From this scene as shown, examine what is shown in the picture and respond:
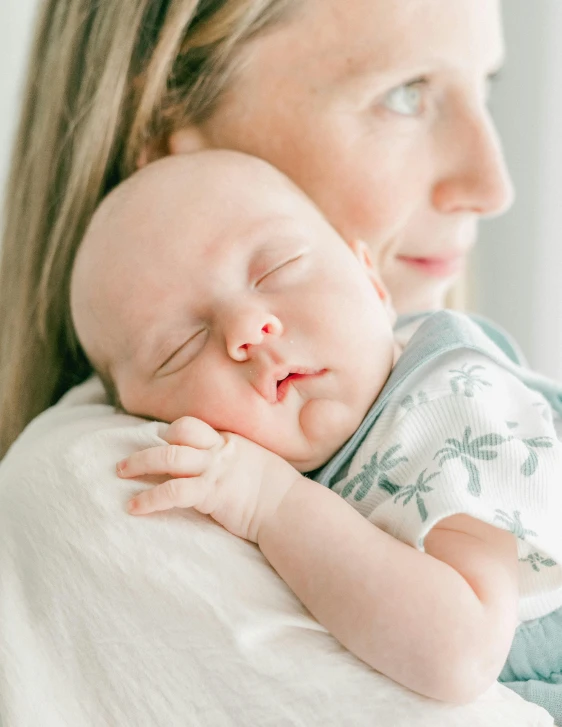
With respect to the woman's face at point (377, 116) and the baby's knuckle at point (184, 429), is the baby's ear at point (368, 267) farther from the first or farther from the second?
the baby's knuckle at point (184, 429)

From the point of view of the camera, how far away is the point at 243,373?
2.97ft

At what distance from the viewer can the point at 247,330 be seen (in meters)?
0.88

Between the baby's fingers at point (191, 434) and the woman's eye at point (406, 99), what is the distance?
1.97 feet

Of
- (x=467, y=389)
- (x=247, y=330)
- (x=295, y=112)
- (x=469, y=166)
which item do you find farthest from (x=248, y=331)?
(x=469, y=166)

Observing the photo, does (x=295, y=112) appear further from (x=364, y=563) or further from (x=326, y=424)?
(x=364, y=563)

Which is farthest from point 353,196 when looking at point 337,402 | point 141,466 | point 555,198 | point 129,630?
point 555,198

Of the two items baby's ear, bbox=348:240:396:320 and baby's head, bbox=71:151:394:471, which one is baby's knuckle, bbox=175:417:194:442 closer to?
baby's head, bbox=71:151:394:471

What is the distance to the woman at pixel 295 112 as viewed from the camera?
3.72 feet

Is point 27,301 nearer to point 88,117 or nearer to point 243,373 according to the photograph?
point 88,117

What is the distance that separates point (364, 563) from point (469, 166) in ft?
2.27

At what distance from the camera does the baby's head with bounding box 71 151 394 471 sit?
90 centimetres

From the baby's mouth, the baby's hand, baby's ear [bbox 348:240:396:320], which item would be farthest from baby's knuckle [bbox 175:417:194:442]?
baby's ear [bbox 348:240:396:320]

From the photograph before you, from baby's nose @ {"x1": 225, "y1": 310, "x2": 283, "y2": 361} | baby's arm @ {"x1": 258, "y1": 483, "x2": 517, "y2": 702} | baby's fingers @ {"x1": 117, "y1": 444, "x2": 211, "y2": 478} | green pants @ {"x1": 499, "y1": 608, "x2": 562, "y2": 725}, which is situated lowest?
green pants @ {"x1": 499, "y1": 608, "x2": 562, "y2": 725}

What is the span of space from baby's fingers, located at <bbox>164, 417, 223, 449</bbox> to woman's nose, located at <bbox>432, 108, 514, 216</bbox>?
584 millimetres
